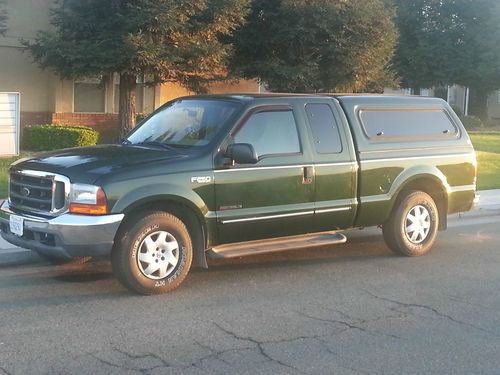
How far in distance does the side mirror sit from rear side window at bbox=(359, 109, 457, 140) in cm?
180

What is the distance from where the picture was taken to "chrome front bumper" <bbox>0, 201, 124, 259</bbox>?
233 inches

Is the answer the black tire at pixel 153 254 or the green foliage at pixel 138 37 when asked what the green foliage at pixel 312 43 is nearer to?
the green foliage at pixel 138 37

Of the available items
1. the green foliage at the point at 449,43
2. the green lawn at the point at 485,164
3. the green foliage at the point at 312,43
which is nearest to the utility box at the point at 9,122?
the green lawn at the point at 485,164

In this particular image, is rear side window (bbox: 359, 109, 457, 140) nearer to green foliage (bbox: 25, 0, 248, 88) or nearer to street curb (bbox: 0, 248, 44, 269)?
street curb (bbox: 0, 248, 44, 269)

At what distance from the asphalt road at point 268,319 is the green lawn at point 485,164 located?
4691 millimetres

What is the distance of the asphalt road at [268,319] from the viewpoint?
4676 mm

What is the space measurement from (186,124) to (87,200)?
1592 mm

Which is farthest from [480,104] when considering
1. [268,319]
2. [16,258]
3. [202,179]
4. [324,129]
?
[268,319]

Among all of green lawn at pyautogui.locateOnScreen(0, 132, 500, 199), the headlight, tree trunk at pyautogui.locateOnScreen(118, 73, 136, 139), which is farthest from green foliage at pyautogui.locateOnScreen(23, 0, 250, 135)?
the headlight

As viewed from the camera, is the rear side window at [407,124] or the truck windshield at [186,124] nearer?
the truck windshield at [186,124]

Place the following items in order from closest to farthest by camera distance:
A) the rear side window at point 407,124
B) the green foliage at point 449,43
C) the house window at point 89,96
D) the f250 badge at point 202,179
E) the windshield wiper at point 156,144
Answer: the f250 badge at point 202,179
the windshield wiper at point 156,144
the rear side window at point 407,124
the house window at point 89,96
the green foliage at point 449,43

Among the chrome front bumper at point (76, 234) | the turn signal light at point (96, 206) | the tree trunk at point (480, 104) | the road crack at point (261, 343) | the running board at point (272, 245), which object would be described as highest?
the tree trunk at point (480, 104)

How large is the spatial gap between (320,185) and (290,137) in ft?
2.00

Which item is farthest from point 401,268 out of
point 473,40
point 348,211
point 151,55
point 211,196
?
point 473,40
